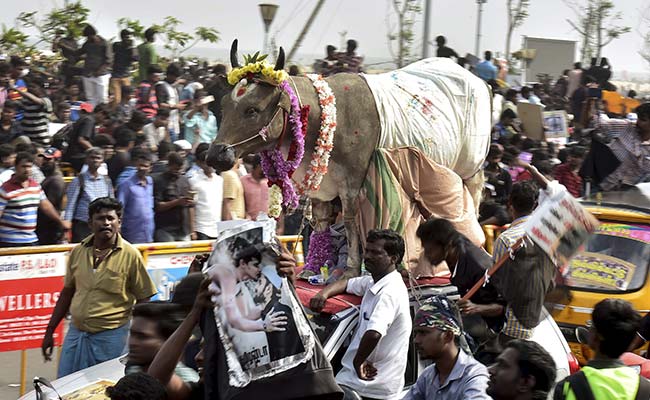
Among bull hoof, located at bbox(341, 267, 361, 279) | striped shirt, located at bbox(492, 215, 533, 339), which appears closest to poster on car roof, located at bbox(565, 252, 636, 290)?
bull hoof, located at bbox(341, 267, 361, 279)

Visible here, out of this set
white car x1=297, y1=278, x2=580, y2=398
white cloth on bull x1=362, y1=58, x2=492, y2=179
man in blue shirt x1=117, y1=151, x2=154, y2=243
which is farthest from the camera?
man in blue shirt x1=117, y1=151, x2=154, y2=243

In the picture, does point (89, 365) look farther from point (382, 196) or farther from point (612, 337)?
point (612, 337)

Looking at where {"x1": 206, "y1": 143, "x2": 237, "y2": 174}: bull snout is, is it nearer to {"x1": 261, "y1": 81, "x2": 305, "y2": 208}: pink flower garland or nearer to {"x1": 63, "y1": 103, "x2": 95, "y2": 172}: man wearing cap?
{"x1": 261, "y1": 81, "x2": 305, "y2": 208}: pink flower garland

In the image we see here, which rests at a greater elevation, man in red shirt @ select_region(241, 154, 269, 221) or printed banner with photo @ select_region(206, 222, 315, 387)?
printed banner with photo @ select_region(206, 222, 315, 387)

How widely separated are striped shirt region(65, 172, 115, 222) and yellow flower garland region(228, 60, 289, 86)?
421cm

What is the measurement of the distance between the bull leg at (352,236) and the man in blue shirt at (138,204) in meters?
4.01

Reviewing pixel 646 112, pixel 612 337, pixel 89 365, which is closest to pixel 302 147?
pixel 89 365

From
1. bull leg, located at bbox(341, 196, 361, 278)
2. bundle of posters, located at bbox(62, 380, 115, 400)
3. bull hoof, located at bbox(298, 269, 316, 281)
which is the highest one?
bull leg, located at bbox(341, 196, 361, 278)

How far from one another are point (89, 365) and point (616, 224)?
450cm

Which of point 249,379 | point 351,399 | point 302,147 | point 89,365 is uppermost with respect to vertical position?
point 302,147

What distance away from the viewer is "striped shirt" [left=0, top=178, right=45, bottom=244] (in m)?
10.1

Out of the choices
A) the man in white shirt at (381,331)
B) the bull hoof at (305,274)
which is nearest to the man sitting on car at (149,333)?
the man in white shirt at (381,331)

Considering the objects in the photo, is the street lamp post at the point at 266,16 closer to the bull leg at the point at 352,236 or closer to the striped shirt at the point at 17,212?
the striped shirt at the point at 17,212

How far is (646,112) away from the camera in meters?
11.0
